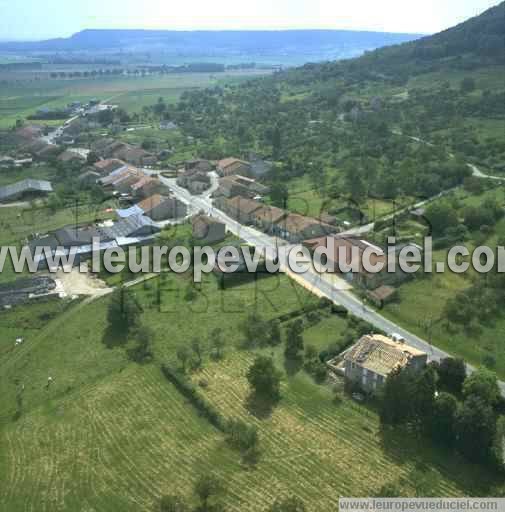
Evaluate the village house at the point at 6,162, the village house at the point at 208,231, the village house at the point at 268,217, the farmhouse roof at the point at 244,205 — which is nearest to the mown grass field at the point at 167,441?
the village house at the point at 208,231

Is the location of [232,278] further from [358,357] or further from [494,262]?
[494,262]

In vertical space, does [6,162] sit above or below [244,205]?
above

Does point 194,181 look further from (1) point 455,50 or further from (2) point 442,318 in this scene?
(1) point 455,50

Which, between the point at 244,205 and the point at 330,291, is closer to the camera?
the point at 330,291

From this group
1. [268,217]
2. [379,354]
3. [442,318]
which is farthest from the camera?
[268,217]

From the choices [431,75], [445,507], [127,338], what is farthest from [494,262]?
[431,75]

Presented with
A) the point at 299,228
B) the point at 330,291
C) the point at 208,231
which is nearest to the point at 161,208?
the point at 208,231
